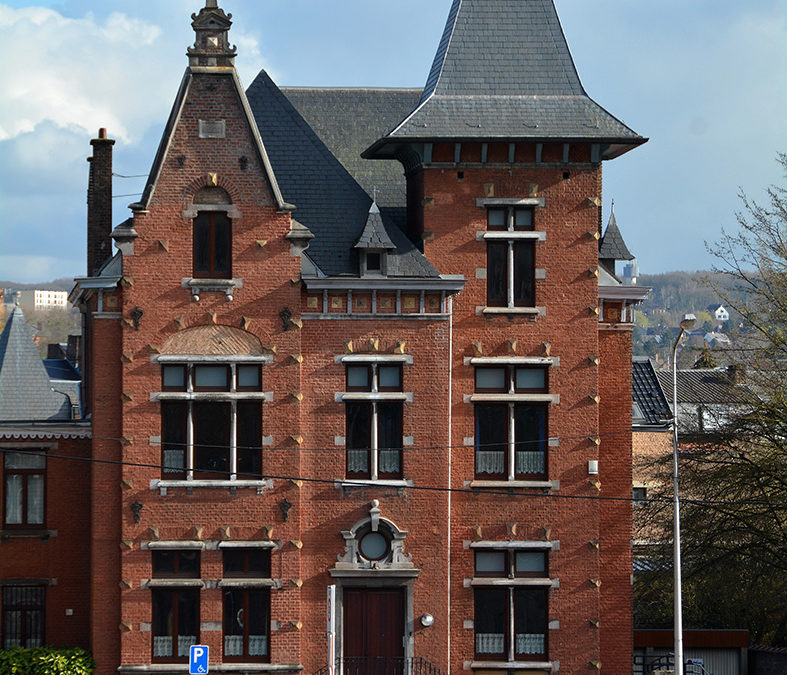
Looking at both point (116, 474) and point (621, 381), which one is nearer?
point (116, 474)

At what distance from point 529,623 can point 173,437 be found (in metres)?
9.55

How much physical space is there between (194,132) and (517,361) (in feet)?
30.7

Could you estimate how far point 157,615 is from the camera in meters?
31.5

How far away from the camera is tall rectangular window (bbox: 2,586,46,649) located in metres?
33.0

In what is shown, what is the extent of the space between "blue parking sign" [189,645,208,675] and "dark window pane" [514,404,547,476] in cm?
872

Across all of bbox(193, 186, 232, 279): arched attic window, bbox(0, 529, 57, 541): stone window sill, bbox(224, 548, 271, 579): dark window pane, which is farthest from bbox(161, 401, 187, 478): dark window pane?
bbox(0, 529, 57, 541): stone window sill

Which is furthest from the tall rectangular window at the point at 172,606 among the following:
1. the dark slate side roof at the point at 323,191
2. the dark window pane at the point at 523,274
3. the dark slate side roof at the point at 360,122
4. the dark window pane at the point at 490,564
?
the dark slate side roof at the point at 360,122

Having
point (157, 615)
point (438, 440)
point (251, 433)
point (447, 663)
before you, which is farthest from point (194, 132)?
point (447, 663)

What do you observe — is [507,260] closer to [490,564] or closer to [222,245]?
[222,245]

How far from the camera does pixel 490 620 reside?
32.5 metres

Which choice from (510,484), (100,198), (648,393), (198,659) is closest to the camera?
(198,659)

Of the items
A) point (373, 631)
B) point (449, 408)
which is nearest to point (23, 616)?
point (373, 631)

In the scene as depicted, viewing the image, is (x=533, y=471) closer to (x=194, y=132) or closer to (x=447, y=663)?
(x=447, y=663)

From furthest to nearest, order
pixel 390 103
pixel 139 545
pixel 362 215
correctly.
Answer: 1. pixel 390 103
2. pixel 362 215
3. pixel 139 545
